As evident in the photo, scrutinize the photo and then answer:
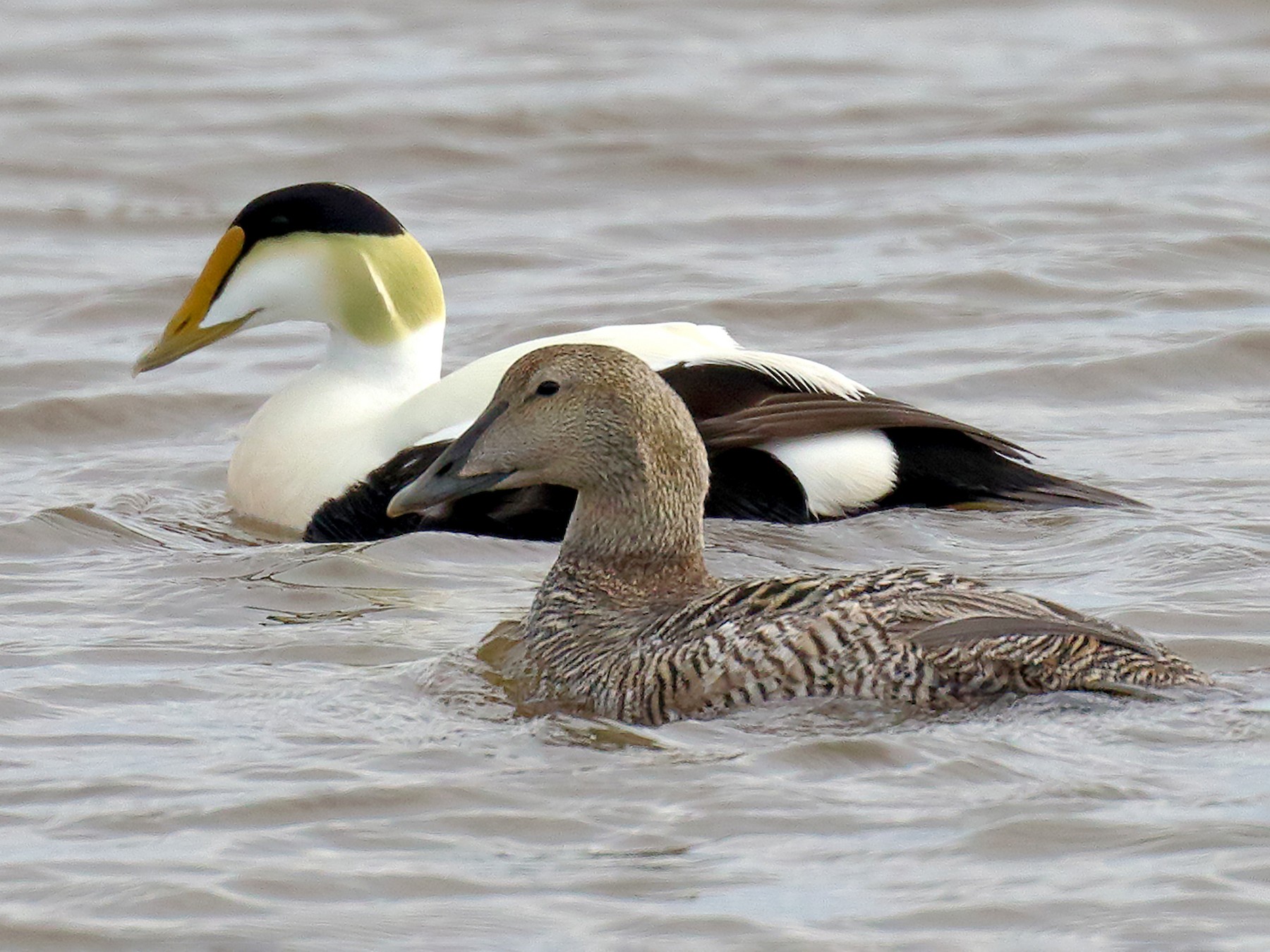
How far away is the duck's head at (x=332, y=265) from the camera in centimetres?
736

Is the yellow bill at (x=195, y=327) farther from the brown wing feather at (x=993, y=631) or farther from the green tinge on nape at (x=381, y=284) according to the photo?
the brown wing feather at (x=993, y=631)

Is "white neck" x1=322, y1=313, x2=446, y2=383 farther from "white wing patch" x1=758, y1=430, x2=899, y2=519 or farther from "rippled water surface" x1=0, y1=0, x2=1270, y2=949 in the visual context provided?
"white wing patch" x1=758, y1=430, x2=899, y2=519

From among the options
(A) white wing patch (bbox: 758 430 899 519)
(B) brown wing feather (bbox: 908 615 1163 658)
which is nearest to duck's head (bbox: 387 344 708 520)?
(B) brown wing feather (bbox: 908 615 1163 658)

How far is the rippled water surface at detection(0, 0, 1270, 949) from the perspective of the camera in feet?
14.5

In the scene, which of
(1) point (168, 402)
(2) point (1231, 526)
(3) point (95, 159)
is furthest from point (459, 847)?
(3) point (95, 159)

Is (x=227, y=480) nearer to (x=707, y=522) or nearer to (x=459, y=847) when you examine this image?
(x=707, y=522)

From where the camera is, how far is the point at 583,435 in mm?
5562

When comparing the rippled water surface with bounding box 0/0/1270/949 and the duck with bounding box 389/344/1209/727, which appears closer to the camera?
the rippled water surface with bounding box 0/0/1270/949

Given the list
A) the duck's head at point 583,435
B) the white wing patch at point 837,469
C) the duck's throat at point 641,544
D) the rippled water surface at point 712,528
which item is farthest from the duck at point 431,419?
the duck's throat at point 641,544

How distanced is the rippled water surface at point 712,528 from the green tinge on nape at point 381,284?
68cm

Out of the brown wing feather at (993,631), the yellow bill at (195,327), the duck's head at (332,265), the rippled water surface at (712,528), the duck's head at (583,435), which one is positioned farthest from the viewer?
the yellow bill at (195,327)

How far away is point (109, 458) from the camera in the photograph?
8180mm

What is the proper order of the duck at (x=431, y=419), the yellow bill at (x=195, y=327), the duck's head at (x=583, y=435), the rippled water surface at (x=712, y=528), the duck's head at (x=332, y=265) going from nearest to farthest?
the rippled water surface at (x=712, y=528) → the duck's head at (x=583, y=435) → the duck at (x=431, y=419) → the duck's head at (x=332, y=265) → the yellow bill at (x=195, y=327)

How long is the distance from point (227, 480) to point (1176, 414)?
9.70ft
